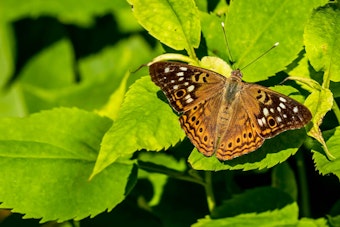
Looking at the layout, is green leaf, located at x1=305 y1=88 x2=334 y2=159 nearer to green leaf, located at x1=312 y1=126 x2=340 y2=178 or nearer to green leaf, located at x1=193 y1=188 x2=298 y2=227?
green leaf, located at x1=312 y1=126 x2=340 y2=178

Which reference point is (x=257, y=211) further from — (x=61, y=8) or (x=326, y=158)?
(x=61, y=8)

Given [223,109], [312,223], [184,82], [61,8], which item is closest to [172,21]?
[184,82]

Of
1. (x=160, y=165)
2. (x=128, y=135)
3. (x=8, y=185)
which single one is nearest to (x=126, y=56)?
(x=160, y=165)

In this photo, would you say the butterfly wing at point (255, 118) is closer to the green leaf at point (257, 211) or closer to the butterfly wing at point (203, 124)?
the butterfly wing at point (203, 124)

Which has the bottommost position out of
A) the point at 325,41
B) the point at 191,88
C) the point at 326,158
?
the point at 326,158

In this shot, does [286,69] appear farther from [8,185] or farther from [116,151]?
[8,185]

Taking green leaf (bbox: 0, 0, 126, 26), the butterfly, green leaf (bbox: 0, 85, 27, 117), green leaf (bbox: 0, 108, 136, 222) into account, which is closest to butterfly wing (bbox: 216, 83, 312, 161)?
the butterfly

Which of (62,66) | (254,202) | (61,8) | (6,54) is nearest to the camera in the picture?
(254,202)
